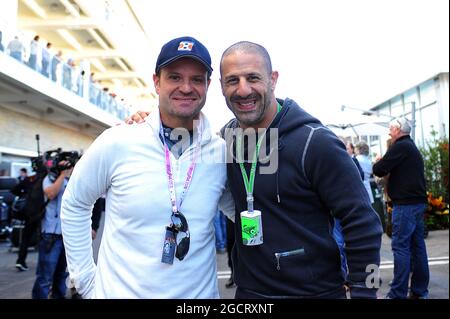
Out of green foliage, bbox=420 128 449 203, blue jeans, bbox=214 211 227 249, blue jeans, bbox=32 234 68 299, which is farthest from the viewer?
blue jeans, bbox=214 211 227 249

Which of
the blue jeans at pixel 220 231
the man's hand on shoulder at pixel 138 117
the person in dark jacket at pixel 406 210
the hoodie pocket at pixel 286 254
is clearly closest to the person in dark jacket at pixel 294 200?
the hoodie pocket at pixel 286 254

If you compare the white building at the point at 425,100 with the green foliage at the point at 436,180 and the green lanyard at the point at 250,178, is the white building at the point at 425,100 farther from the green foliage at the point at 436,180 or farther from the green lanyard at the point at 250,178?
the green lanyard at the point at 250,178

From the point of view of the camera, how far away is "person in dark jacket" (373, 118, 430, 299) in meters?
2.54

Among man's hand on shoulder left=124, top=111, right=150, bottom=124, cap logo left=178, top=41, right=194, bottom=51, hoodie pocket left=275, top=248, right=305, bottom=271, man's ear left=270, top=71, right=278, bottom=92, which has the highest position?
cap logo left=178, top=41, right=194, bottom=51

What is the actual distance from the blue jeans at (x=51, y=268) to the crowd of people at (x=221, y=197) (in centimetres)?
173

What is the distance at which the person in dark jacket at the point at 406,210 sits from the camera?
2.54 meters

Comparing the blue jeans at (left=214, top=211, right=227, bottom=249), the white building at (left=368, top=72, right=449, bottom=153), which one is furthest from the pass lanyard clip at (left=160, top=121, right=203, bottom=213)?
the blue jeans at (left=214, top=211, right=227, bottom=249)

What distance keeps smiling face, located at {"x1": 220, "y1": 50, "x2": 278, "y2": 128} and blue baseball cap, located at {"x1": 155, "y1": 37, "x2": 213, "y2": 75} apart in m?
0.09

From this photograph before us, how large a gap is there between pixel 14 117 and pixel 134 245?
597 millimetres

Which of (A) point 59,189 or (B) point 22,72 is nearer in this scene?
(B) point 22,72

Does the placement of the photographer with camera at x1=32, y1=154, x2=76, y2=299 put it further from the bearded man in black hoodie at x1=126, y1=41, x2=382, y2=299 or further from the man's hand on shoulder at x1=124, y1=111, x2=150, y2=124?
the bearded man in black hoodie at x1=126, y1=41, x2=382, y2=299

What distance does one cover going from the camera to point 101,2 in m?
1.41
